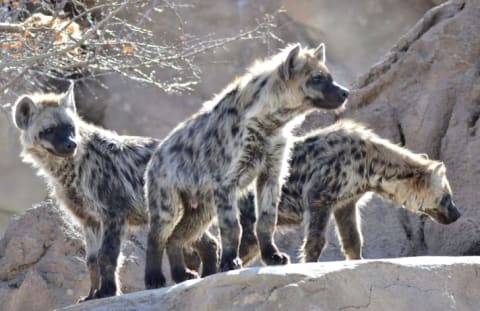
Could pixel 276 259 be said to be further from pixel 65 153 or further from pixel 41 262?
pixel 41 262

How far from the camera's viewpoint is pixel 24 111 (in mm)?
6766

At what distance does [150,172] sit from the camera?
21.3 feet

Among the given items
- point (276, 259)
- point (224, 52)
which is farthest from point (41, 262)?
point (224, 52)

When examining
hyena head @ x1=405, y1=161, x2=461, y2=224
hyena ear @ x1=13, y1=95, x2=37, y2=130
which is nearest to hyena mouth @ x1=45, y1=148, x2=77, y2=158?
hyena ear @ x1=13, y1=95, x2=37, y2=130

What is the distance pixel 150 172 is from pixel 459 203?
271 centimetres

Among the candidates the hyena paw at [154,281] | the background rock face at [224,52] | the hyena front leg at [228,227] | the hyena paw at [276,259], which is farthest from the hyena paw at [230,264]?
the background rock face at [224,52]

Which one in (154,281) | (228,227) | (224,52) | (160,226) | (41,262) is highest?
(224,52)

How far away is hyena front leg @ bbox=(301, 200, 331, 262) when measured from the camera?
6.92 m

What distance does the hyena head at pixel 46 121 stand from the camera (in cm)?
660

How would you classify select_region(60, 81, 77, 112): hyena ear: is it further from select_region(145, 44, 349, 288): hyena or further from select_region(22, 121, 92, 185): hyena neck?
select_region(145, 44, 349, 288): hyena

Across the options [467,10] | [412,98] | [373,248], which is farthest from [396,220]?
[467,10]

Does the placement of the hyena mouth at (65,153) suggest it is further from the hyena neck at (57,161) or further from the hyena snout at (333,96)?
the hyena snout at (333,96)

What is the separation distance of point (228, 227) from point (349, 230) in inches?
71.0

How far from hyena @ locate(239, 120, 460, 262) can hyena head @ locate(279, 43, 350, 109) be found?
1217 millimetres
